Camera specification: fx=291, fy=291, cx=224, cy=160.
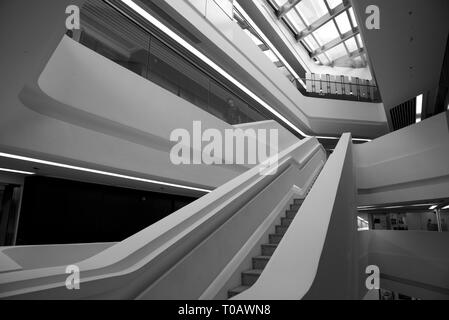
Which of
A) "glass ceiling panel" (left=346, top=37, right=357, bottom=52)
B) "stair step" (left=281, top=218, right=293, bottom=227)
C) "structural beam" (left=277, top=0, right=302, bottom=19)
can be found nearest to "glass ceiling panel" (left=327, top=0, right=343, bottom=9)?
"structural beam" (left=277, top=0, right=302, bottom=19)

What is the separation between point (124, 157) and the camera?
5863mm

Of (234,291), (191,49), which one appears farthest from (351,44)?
(234,291)

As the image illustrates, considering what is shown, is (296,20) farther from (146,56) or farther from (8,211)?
(8,211)

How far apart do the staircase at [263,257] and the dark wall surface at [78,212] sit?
437cm

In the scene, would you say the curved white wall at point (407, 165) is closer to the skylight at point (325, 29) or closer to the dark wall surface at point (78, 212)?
the skylight at point (325, 29)

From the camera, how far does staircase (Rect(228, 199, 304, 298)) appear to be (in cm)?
302

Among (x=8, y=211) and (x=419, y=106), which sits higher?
(x=419, y=106)

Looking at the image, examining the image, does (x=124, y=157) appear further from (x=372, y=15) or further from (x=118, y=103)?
(x=372, y=15)

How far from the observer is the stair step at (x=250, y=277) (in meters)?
3.04

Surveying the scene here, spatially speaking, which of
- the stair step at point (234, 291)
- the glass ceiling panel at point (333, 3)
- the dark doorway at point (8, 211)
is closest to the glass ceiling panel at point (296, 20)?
the glass ceiling panel at point (333, 3)

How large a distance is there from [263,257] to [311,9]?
52.2 ft

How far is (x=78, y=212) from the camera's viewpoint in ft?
20.7

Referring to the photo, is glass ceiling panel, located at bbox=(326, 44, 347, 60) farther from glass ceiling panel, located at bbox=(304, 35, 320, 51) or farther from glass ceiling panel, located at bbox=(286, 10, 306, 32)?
glass ceiling panel, located at bbox=(286, 10, 306, 32)

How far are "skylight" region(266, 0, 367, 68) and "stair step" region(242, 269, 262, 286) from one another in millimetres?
13220
